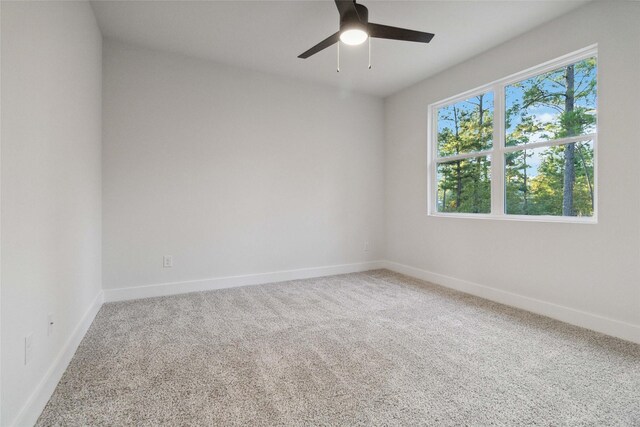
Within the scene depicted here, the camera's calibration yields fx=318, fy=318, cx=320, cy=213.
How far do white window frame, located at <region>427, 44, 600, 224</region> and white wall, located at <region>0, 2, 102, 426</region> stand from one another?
3.64 metres

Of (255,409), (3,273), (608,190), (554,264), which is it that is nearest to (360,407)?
(255,409)

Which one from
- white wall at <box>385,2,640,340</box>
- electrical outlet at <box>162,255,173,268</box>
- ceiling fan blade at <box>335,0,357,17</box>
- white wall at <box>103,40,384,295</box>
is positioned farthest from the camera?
electrical outlet at <box>162,255,173,268</box>

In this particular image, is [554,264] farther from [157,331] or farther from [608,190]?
[157,331]

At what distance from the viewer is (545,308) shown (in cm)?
284

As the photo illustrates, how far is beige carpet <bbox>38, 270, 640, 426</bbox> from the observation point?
1.51 m

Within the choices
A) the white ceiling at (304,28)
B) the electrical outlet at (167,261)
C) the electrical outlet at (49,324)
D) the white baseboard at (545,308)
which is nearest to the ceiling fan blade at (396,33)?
the white ceiling at (304,28)

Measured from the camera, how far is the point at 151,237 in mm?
3363

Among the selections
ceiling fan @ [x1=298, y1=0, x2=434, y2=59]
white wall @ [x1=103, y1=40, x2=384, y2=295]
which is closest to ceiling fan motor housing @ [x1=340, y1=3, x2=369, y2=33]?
ceiling fan @ [x1=298, y1=0, x2=434, y2=59]

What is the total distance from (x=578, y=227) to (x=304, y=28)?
2.91 metres

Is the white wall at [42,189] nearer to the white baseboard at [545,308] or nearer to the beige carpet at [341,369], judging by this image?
the beige carpet at [341,369]

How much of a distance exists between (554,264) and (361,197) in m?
2.47

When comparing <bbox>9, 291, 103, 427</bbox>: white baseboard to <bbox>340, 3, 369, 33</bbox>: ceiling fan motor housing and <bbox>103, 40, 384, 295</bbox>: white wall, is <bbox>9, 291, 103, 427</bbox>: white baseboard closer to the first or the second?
<bbox>103, 40, 384, 295</bbox>: white wall

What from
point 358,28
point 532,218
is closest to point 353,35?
point 358,28

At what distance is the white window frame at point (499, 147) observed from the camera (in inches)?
103
